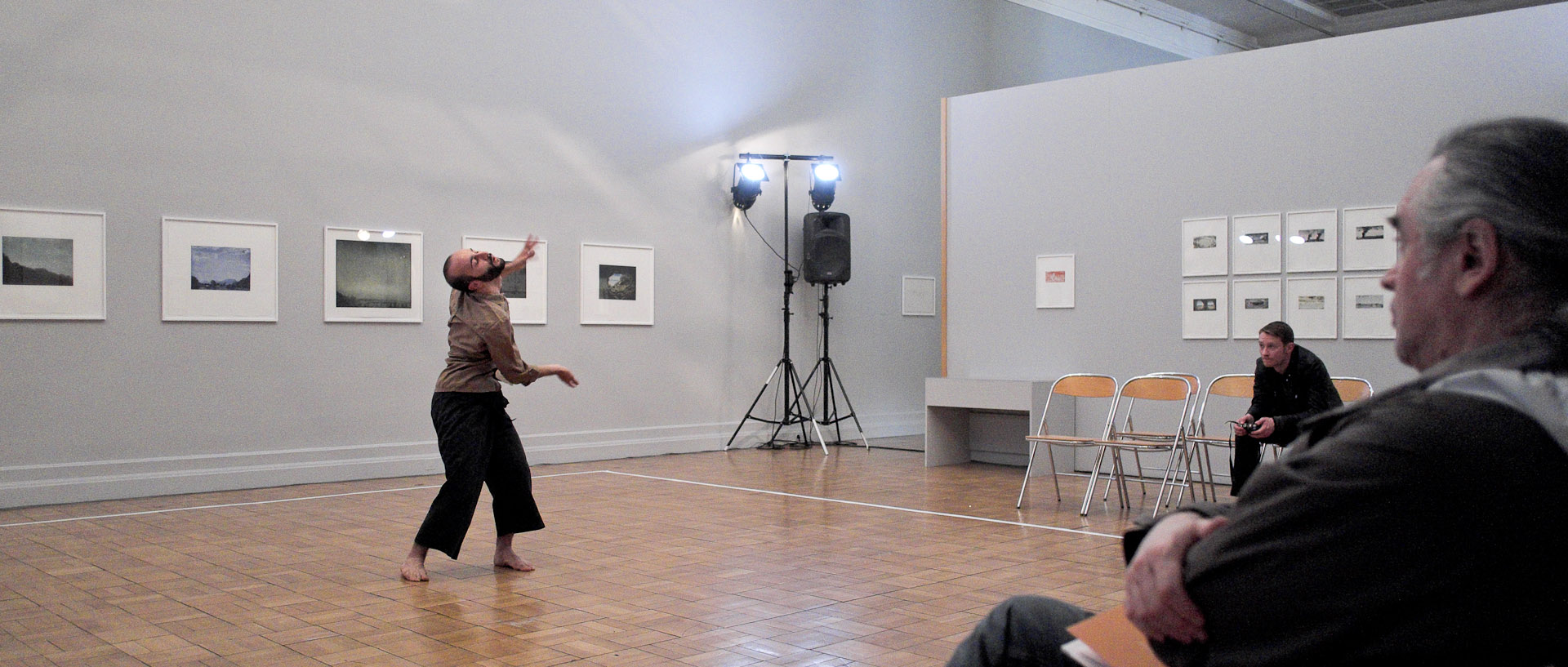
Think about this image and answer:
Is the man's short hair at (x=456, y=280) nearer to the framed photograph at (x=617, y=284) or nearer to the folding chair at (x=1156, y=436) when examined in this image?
the folding chair at (x=1156, y=436)

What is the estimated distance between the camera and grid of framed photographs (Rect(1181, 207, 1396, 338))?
24.5ft

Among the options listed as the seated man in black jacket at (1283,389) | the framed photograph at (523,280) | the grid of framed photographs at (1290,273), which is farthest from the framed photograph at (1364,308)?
the framed photograph at (523,280)

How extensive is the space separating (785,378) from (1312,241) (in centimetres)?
494

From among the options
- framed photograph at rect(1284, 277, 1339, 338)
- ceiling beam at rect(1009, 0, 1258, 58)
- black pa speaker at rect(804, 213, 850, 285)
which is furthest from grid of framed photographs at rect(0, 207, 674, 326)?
ceiling beam at rect(1009, 0, 1258, 58)

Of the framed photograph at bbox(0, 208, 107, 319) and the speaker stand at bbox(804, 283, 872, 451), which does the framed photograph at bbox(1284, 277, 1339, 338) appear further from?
the framed photograph at bbox(0, 208, 107, 319)

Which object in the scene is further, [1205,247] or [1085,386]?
[1205,247]

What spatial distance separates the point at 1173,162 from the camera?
8445 mm

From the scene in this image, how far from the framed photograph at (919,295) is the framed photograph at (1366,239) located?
542 cm

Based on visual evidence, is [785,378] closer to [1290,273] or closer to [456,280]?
[1290,273]

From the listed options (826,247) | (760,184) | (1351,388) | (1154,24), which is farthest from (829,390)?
(1154,24)

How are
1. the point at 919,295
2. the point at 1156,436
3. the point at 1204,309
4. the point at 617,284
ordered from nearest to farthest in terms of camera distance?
the point at 1156,436, the point at 1204,309, the point at 617,284, the point at 919,295

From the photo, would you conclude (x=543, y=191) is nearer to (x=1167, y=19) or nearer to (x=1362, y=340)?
(x=1362, y=340)

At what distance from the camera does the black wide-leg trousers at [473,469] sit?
4844 mm

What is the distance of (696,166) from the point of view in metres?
10.6
